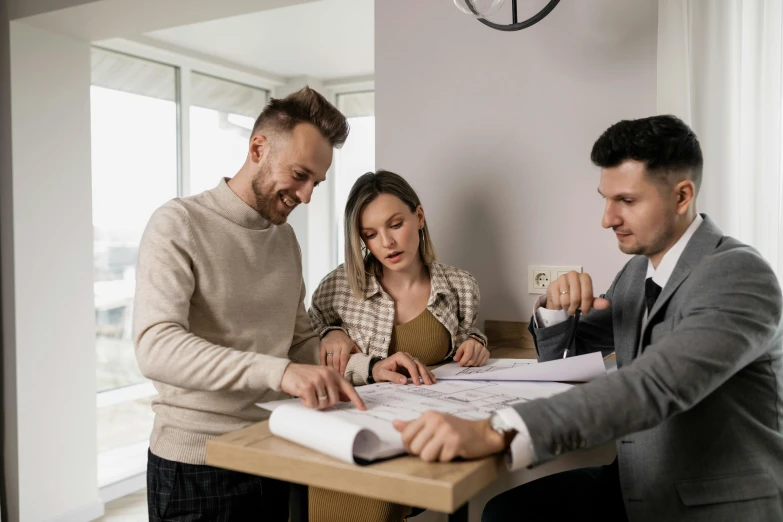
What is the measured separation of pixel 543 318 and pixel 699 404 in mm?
487

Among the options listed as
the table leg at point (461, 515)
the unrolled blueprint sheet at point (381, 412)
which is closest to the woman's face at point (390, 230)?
the unrolled blueprint sheet at point (381, 412)

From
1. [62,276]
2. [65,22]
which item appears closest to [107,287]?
[62,276]

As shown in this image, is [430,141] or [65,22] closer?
[430,141]

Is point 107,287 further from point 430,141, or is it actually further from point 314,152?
point 314,152

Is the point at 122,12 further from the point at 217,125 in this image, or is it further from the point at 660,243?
the point at 660,243

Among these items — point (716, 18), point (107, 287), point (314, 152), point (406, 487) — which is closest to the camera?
point (406, 487)

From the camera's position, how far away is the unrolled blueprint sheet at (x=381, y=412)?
916 mm

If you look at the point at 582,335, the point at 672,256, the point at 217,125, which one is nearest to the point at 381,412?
the point at 672,256

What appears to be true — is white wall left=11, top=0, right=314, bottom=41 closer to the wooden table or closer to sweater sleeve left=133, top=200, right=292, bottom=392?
sweater sleeve left=133, top=200, right=292, bottom=392

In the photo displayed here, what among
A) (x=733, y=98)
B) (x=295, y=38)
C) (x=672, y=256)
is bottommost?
(x=672, y=256)

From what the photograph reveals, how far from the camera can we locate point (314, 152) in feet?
5.16

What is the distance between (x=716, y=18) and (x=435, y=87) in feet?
2.81

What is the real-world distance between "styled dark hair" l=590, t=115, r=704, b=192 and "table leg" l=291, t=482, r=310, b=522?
34.5 inches

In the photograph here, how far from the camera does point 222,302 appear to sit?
151cm
